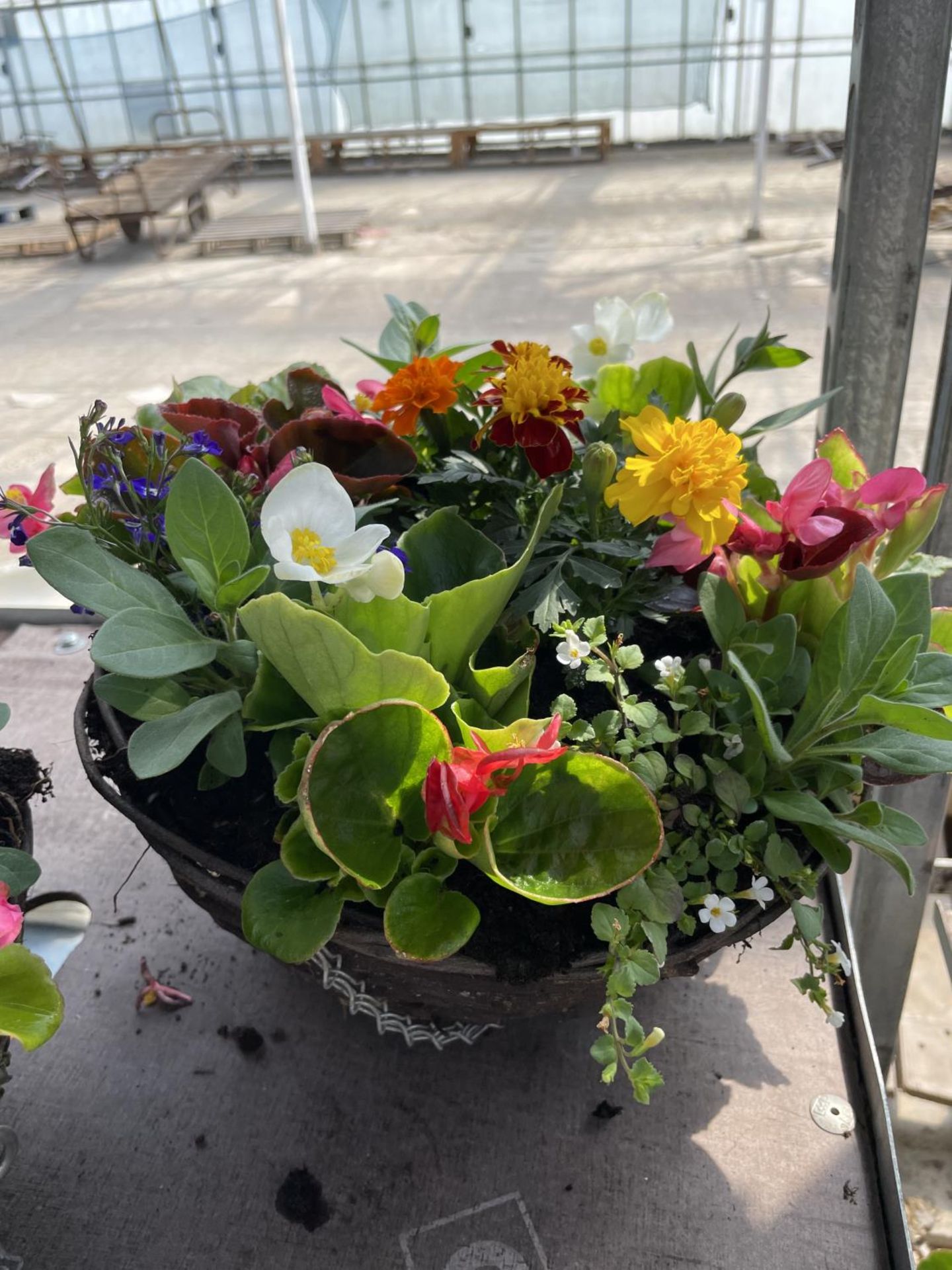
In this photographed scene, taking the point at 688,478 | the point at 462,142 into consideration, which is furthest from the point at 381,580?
the point at 462,142

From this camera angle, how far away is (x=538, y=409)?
1.44ft

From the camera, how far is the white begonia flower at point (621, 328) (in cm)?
57

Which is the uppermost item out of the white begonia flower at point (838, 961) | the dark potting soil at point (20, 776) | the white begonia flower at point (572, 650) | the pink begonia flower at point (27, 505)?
the pink begonia flower at point (27, 505)

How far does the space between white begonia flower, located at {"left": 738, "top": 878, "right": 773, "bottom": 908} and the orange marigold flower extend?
265mm

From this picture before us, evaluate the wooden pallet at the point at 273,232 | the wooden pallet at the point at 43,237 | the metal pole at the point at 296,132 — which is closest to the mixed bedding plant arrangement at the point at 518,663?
the metal pole at the point at 296,132

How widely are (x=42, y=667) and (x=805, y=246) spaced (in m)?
3.83

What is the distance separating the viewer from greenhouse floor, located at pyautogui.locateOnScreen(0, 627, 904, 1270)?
1.47ft

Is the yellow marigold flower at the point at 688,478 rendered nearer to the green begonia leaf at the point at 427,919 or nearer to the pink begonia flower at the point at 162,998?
the green begonia leaf at the point at 427,919

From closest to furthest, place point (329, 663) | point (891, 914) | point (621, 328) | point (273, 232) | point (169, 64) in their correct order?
point (329, 663), point (621, 328), point (891, 914), point (273, 232), point (169, 64)

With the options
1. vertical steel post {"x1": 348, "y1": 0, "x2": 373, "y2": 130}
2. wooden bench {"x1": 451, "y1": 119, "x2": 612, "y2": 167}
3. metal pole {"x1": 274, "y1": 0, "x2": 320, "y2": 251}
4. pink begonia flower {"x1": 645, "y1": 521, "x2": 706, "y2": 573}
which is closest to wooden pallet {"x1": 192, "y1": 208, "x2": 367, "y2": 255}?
metal pole {"x1": 274, "y1": 0, "x2": 320, "y2": 251}

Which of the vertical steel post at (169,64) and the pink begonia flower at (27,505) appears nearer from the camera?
the pink begonia flower at (27,505)

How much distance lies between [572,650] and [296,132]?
4.16m

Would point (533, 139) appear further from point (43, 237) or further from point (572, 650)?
point (572, 650)

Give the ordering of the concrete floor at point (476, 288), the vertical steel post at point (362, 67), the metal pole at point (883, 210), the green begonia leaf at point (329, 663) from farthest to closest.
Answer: the vertical steel post at point (362, 67), the concrete floor at point (476, 288), the metal pole at point (883, 210), the green begonia leaf at point (329, 663)
